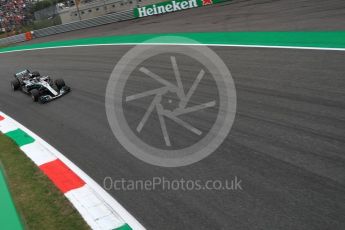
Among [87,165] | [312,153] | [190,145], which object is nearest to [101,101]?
[87,165]

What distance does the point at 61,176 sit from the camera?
6152 mm

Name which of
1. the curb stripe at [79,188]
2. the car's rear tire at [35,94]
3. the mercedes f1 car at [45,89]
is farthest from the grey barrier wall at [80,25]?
the curb stripe at [79,188]

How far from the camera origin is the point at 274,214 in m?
4.25

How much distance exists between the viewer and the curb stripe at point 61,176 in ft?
18.9

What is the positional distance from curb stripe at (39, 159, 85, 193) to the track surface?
22 cm

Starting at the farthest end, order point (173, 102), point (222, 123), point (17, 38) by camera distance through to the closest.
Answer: point (17, 38)
point (173, 102)
point (222, 123)

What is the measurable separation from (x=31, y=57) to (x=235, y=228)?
18.0 metres

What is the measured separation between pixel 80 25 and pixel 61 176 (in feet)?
77.9

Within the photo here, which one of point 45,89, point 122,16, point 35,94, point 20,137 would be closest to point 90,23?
point 122,16

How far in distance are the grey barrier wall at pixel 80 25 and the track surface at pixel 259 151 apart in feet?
56.4

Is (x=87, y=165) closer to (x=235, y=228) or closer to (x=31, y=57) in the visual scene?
(x=235, y=228)

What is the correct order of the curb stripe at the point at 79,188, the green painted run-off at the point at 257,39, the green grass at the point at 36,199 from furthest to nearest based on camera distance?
the green painted run-off at the point at 257,39, the green grass at the point at 36,199, the curb stripe at the point at 79,188

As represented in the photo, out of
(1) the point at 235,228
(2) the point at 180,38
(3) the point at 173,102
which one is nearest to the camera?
(1) the point at 235,228

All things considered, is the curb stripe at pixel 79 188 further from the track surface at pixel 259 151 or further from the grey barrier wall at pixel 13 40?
the grey barrier wall at pixel 13 40
